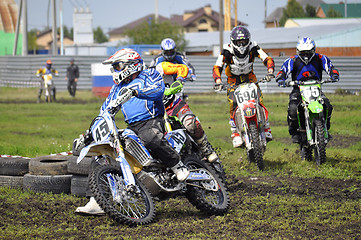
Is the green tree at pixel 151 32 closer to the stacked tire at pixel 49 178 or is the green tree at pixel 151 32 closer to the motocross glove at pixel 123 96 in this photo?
the stacked tire at pixel 49 178

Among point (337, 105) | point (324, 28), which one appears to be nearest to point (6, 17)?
point (324, 28)

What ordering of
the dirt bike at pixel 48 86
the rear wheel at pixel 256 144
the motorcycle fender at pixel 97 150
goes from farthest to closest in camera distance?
the dirt bike at pixel 48 86
the rear wheel at pixel 256 144
the motorcycle fender at pixel 97 150

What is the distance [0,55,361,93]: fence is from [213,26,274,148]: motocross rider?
747 inches

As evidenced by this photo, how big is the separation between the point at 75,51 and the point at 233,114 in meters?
57.5

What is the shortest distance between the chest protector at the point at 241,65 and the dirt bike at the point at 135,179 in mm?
3958

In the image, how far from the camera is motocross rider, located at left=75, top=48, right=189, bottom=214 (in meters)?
7.08

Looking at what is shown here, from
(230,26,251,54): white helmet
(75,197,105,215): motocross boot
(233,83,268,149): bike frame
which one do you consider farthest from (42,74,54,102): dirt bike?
(75,197,105,215): motocross boot

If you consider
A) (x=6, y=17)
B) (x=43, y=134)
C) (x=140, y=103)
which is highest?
(x=6, y=17)

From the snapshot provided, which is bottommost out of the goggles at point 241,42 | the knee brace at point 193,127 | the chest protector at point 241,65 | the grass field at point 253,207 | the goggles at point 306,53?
the grass field at point 253,207

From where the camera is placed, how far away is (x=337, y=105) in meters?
22.8

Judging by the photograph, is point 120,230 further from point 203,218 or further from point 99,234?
point 203,218

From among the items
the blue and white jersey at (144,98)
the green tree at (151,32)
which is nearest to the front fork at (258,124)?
the blue and white jersey at (144,98)

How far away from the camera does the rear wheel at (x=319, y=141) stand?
1056 cm

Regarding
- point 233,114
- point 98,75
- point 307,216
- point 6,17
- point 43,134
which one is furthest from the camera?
point 6,17
